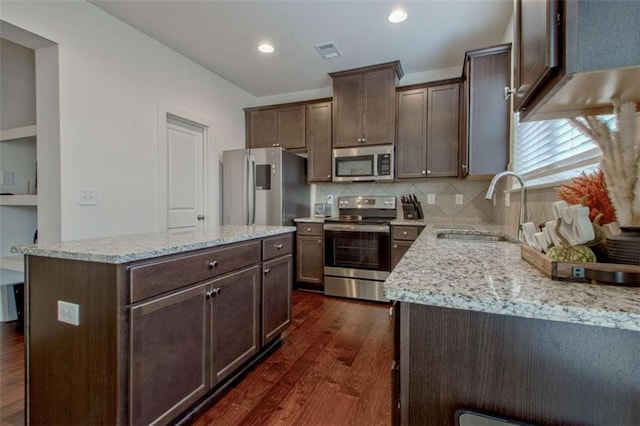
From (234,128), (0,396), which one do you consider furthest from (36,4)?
(0,396)

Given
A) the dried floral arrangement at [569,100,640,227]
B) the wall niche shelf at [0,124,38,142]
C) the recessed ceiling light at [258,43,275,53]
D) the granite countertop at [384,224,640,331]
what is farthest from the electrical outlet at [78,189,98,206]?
the dried floral arrangement at [569,100,640,227]

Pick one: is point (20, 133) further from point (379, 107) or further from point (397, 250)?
point (397, 250)

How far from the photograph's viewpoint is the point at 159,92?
9.79 ft

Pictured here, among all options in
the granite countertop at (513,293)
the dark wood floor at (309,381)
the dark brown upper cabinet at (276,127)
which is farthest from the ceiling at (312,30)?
the dark wood floor at (309,381)

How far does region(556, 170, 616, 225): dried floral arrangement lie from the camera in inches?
33.5

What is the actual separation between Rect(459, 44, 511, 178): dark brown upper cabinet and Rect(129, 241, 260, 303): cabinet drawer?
7.18 feet

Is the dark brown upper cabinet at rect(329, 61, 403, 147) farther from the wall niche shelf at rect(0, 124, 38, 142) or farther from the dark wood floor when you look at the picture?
the wall niche shelf at rect(0, 124, 38, 142)

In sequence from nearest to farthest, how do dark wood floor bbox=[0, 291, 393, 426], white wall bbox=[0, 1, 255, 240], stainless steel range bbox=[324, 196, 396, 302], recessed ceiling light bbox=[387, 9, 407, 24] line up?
dark wood floor bbox=[0, 291, 393, 426], white wall bbox=[0, 1, 255, 240], recessed ceiling light bbox=[387, 9, 407, 24], stainless steel range bbox=[324, 196, 396, 302]

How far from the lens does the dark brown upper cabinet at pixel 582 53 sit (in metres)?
0.56

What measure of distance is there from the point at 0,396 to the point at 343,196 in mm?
3415

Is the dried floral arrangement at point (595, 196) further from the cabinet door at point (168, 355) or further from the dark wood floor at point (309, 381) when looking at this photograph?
the cabinet door at point (168, 355)

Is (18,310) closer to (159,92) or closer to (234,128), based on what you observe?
(159,92)

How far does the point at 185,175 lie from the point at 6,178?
156cm

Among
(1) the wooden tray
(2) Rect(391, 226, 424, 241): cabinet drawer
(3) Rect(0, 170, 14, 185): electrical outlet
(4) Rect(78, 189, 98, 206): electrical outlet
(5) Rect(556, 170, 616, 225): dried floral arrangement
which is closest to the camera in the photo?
(1) the wooden tray
